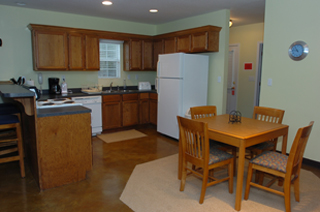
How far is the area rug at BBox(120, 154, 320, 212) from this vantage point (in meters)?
2.44

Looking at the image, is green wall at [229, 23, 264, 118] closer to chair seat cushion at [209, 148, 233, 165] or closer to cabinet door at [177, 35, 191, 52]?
cabinet door at [177, 35, 191, 52]

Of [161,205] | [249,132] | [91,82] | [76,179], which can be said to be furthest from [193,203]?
[91,82]

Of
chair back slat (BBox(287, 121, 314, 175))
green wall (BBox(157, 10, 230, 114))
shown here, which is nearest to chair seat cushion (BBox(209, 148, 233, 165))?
chair back slat (BBox(287, 121, 314, 175))

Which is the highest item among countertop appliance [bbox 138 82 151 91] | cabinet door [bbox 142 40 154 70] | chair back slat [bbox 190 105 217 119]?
cabinet door [bbox 142 40 154 70]

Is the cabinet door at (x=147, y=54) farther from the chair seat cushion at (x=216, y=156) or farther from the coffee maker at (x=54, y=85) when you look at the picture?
the chair seat cushion at (x=216, y=156)

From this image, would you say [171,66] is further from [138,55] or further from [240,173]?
[240,173]

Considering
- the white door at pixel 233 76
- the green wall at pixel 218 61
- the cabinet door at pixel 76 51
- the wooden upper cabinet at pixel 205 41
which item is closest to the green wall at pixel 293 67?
the green wall at pixel 218 61

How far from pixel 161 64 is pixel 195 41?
0.78 meters

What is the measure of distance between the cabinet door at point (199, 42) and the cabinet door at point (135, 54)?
60.5 inches

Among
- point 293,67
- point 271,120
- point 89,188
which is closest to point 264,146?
point 271,120

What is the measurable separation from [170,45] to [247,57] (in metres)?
2.01

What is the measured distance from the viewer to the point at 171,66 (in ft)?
15.0

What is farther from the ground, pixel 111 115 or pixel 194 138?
pixel 194 138

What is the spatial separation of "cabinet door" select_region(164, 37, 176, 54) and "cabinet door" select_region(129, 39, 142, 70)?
2.21 feet
